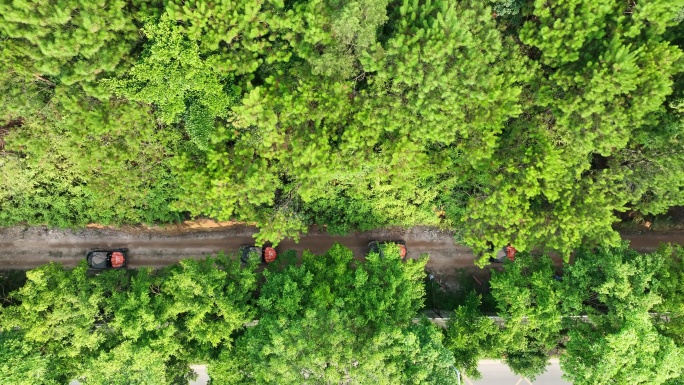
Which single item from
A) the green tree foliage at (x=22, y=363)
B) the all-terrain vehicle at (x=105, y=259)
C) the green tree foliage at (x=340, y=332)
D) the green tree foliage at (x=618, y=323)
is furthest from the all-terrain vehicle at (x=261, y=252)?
the green tree foliage at (x=618, y=323)

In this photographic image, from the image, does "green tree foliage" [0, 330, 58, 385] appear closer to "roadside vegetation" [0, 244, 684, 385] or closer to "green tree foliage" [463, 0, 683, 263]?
"roadside vegetation" [0, 244, 684, 385]

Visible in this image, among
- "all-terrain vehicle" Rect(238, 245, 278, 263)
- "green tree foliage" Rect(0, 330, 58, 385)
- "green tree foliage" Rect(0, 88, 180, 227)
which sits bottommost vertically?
"green tree foliage" Rect(0, 330, 58, 385)

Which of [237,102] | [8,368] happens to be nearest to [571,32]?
[237,102]

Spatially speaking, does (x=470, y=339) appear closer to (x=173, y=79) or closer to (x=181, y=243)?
(x=181, y=243)

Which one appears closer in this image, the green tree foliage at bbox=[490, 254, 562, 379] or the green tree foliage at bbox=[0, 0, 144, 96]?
the green tree foliage at bbox=[0, 0, 144, 96]

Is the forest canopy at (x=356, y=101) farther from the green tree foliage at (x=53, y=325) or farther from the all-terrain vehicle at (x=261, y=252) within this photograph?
the all-terrain vehicle at (x=261, y=252)

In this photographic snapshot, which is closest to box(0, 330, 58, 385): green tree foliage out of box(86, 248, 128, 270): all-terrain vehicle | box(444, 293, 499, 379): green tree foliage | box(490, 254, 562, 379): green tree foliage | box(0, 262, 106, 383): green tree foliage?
box(0, 262, 106, 383): green tree foliage

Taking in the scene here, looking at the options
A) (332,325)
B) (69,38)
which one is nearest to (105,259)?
(69,38)
